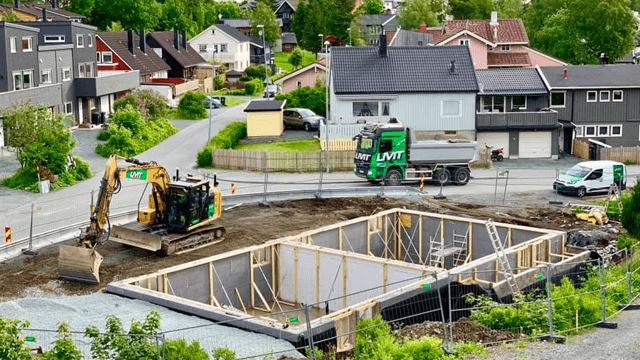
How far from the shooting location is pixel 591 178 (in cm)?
4419

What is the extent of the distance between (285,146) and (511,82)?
46.5 ft

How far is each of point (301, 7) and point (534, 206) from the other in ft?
304

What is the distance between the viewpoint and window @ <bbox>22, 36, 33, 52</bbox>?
55250mm

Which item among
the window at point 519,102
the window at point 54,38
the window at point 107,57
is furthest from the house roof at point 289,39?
the window at point 519,102

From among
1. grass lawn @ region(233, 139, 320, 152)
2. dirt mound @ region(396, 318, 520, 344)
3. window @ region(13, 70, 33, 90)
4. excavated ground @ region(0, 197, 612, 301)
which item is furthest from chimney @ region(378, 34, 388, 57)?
dirt mound @ region(396, 318, 520, 344)

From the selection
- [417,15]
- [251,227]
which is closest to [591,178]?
[251,227]

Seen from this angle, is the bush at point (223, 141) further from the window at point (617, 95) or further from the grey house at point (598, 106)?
the window at point (617, 95)

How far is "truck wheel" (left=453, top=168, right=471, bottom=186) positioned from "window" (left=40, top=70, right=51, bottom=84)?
26.3 metres

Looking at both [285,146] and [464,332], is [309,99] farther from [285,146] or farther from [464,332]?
[464,332]

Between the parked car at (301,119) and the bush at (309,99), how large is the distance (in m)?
3.13

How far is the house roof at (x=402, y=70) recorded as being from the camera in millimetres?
53812

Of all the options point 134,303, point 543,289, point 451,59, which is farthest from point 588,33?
point 134,303

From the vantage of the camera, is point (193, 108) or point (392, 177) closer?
point (392, 177)

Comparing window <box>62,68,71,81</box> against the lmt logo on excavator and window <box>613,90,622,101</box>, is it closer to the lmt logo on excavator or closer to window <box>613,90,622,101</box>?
the lmt logo on excavator
